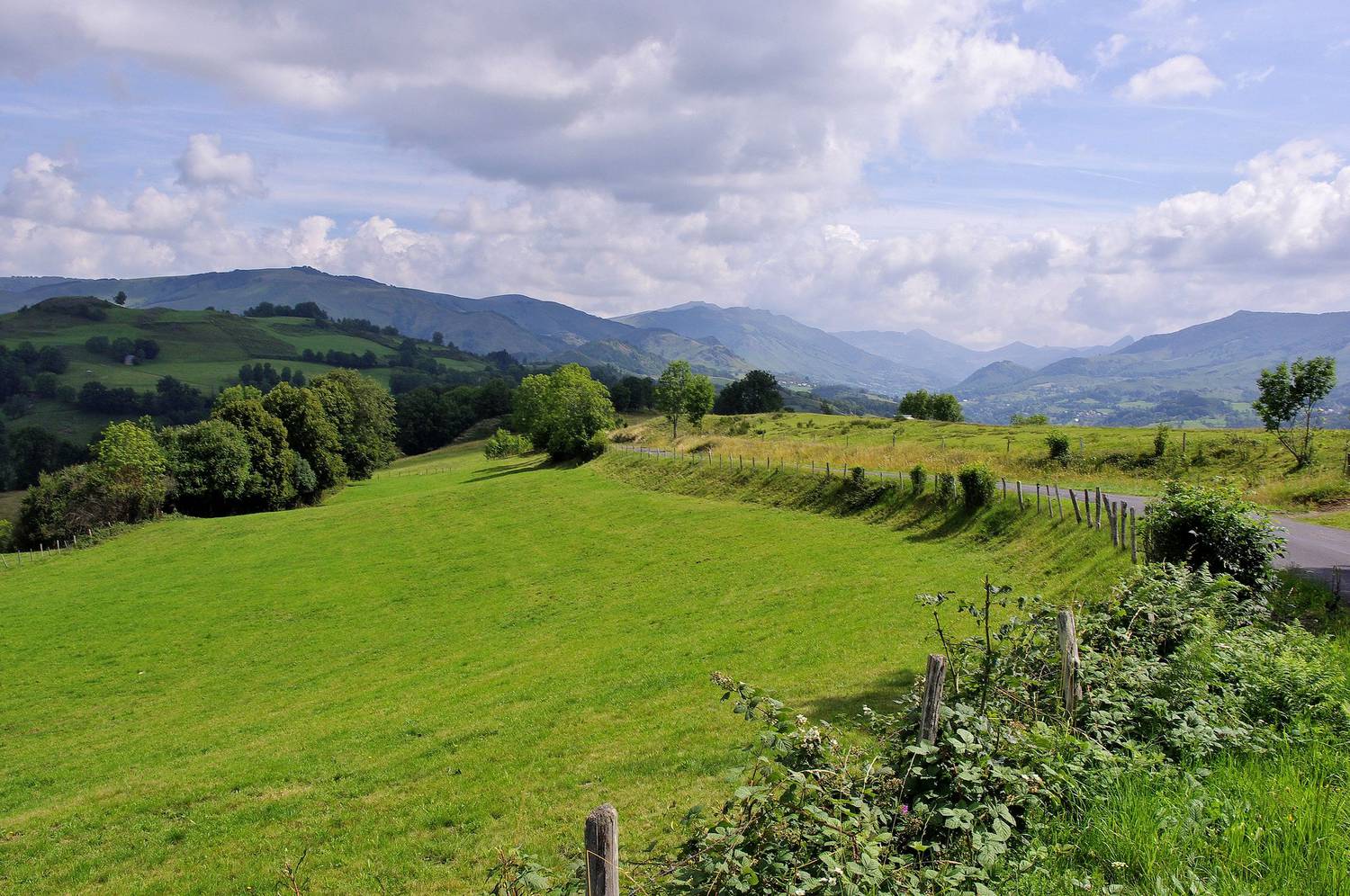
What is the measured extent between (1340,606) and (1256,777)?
1150 cm

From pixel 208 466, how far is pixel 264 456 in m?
5.75

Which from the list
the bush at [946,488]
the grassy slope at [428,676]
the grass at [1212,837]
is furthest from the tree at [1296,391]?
the grass at [1212,837]

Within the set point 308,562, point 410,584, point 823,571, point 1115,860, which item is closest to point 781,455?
point 823,571

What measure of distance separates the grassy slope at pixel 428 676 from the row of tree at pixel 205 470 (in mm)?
22028

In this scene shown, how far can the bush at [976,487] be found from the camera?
31125 mm

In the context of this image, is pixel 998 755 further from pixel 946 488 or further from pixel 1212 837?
pixel 946 488

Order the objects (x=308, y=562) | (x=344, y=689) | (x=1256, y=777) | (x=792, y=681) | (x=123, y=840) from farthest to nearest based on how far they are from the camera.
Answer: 1. (x=308, y=562)
2. (x=344, y=689)
3. (x=792, y=681)
4. (x=123, y=840)
5. (x=1256, y=777)

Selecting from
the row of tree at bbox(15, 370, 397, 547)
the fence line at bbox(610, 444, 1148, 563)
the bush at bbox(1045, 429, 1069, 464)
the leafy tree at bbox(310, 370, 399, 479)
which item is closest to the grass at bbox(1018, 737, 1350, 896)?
the fence line at bbox(610, 444, 1148, 563)

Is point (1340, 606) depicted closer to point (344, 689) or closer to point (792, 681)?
point (792, 681)

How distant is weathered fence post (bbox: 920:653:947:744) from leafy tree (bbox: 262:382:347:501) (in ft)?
291

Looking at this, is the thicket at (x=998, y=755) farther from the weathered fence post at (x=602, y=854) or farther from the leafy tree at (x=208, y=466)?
the leafy tree at (x=208, y=466)

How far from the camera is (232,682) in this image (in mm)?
24531

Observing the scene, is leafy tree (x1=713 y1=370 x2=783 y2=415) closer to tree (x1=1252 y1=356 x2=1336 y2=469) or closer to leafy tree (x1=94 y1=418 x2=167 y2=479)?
leafy tree (x1=94 y1=418 x2=167 y2=479)

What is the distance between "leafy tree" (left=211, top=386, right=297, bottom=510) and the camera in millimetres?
75812
